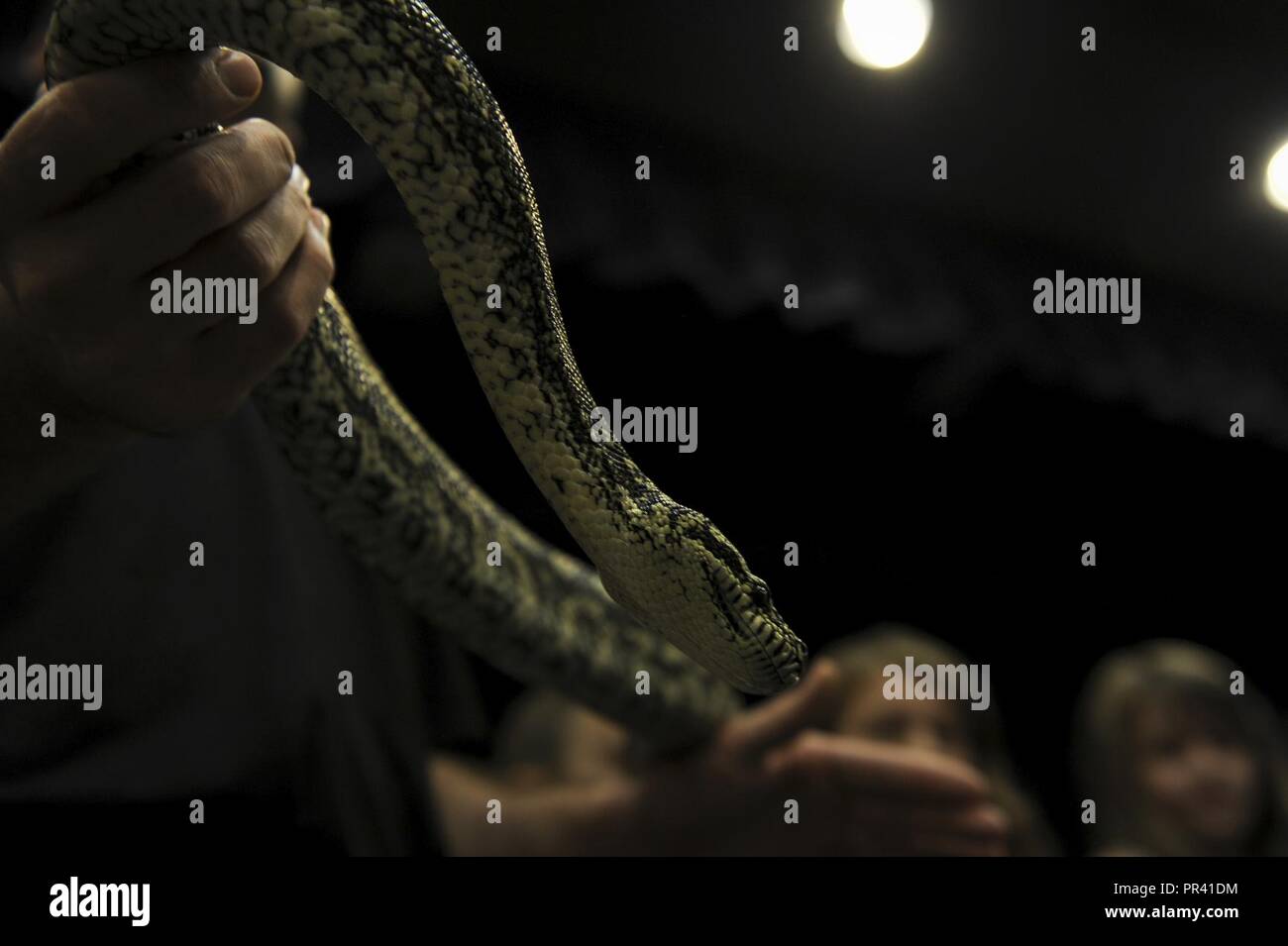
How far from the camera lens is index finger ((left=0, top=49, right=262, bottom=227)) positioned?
1.86ft

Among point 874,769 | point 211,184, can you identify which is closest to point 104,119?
point 211,184

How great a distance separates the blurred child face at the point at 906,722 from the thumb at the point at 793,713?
7 cm

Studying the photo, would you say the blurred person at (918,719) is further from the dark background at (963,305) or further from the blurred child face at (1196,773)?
the blurred child face at (1196,773)

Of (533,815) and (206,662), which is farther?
(533,815)

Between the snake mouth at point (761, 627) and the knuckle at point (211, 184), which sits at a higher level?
the knuckle at point (211, 184)

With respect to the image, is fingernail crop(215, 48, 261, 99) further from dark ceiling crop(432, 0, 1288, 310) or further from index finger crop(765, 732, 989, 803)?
index finger crop(765, 732, 989, 803)

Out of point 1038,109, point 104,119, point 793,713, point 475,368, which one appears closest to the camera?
point 104,119

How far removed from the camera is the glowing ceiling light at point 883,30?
4.65 feet

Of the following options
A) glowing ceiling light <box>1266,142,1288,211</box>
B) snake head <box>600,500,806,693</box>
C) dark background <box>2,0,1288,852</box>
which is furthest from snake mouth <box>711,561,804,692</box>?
glowing ceiling light <box>1266,142,1288,211</box>

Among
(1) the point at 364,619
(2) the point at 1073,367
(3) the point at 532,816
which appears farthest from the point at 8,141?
(2) the point at 1073,367

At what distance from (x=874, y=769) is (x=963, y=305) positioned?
769mm

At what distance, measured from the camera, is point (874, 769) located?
1.44m

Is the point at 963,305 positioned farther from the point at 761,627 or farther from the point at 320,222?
the point at 320,222

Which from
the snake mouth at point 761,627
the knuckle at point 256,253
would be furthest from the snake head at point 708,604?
the knuckle at point 256,253
